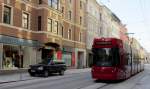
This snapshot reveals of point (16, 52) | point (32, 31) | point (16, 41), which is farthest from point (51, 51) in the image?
point (16, 41)

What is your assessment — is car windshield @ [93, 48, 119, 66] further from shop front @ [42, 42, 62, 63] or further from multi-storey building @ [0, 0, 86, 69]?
shop front @ [42, 42, 62, 63]

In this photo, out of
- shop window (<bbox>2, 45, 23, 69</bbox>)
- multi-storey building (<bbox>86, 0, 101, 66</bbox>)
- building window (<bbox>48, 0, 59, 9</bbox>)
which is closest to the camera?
shop window (<bbox>2, 45, 23, 69</bbox>)

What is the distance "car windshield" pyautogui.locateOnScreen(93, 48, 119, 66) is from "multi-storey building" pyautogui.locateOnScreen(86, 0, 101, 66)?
39.2m

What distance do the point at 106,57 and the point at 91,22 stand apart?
47287mm

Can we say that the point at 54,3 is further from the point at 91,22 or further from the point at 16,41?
the point at 91,22

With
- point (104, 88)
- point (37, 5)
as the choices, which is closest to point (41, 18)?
point (37, 5)

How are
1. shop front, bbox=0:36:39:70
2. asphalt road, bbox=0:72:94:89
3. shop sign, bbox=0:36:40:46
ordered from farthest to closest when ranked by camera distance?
shop front, bbox=0:36:39:70 → shop sign, bbox=0:36:40:46 → asphalt road, bbox=0:72:94:89

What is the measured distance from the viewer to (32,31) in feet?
142

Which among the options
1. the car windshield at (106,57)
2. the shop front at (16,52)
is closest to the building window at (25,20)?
the shop front at (16,52)

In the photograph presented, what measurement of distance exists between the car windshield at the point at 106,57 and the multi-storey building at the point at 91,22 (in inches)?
1545

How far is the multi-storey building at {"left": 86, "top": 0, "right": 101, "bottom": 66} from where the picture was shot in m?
69.6

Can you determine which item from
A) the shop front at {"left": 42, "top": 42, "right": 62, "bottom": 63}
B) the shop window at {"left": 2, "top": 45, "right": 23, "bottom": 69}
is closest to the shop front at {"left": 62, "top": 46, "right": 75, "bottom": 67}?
the shop front at {"left": 42, "top": 42, "right": 62, "bottom": 63}

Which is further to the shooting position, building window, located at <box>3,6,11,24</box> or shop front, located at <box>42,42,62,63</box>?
shop front, located at <box>42,42,62,63</box>

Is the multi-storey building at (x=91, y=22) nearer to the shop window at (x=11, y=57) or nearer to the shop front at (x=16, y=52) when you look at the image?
the shop front at (x=16, y=52)
